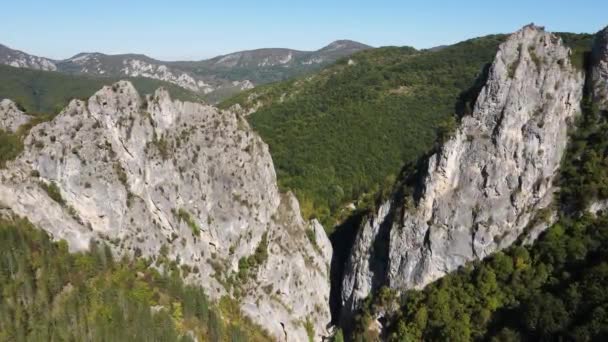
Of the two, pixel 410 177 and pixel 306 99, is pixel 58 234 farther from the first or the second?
pixel 306 99

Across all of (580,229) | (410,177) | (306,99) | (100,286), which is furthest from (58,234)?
(306,99)

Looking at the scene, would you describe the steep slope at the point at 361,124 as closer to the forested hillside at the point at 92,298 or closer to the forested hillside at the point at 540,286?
the forested hillside at the point at 540,286

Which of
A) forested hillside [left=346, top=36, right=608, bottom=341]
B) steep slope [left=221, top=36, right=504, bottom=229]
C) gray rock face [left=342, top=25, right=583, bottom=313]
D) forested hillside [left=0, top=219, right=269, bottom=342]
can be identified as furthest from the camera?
steep slope [left=221, top=36, right=504, bottom=229]

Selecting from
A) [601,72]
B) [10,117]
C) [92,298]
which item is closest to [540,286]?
[601,72]

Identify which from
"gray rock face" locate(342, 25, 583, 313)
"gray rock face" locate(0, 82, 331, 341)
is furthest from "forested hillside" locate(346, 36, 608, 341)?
"gray rock face" locate(0, 82, 331, 341)

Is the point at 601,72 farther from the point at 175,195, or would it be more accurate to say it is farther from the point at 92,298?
the point at 92,298

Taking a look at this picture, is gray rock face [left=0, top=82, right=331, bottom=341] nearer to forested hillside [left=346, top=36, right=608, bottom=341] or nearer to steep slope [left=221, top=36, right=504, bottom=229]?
forested hillside [left=346, top=36, right=608, bottom=341]

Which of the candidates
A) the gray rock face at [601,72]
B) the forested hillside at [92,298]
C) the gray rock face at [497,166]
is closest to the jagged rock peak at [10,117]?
the forested hillside at [92,298]
